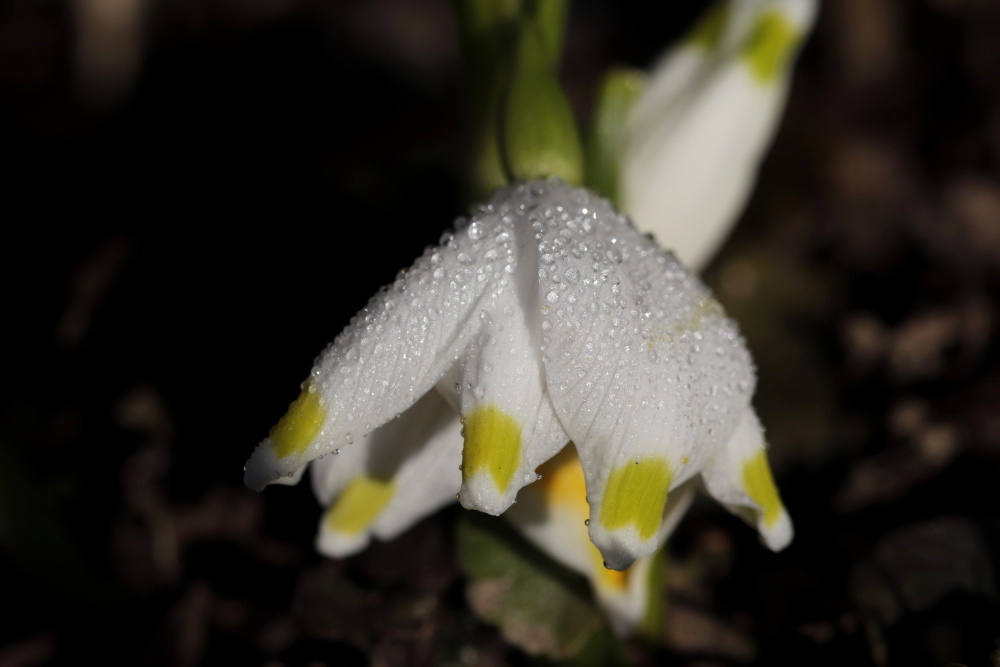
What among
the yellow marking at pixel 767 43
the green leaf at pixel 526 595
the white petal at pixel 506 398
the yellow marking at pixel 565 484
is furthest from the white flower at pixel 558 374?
the yellow marking at pixel 767 43

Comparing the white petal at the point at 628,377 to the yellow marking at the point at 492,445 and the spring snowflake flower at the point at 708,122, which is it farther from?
the spring snowflake flower at the point at 708,122

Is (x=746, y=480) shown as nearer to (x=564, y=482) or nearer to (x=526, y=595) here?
(x=564, y=482)

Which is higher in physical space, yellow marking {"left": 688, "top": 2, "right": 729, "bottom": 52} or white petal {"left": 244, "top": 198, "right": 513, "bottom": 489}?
yellow marking {"left": 688, "top": 2, "right": 729, "bottom": 52}

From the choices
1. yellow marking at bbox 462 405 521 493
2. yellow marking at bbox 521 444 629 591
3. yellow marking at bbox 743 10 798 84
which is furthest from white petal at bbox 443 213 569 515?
yellow marking at bbox 743 10 798 84

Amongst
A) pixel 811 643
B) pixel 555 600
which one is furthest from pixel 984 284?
pixel 555 600

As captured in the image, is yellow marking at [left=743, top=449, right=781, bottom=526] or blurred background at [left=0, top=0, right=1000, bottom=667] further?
blurred background at [left=0, top=0, right=1000, bottom=667]

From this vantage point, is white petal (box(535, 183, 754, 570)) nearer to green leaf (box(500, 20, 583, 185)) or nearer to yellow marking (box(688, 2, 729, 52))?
green leaf (box(500, 20, 583, 185))

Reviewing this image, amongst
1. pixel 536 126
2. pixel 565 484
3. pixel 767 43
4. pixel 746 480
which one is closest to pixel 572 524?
pixel 565 484
